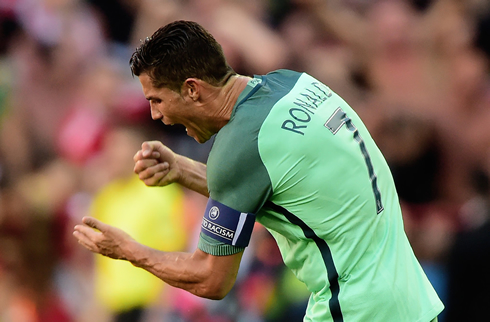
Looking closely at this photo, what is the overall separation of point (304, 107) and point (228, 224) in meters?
0.56

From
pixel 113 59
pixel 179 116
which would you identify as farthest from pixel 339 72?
pixel 179 116

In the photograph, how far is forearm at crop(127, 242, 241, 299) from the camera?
8.45ft

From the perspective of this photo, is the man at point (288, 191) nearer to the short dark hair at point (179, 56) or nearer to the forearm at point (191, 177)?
the short dark hair at point (179, 56)

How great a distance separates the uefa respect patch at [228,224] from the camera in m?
2.51

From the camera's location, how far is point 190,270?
261cm

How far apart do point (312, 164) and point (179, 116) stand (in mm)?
654

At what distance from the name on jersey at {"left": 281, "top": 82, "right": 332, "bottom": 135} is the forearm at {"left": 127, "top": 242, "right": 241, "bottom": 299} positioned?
621mm

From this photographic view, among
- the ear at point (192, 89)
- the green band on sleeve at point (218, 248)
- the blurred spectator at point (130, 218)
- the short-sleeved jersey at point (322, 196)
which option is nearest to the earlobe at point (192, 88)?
the ear at point (192, 89)

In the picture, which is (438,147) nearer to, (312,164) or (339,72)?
(339,72)

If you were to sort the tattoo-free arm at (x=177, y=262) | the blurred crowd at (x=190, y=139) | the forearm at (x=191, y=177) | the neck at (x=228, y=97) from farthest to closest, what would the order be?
the blurred crowd at (x=190, y=139), the forearm at (x=191, y=177), the neck at (x=228, y=97), the tattoo-free arm at (x=177, y=262)

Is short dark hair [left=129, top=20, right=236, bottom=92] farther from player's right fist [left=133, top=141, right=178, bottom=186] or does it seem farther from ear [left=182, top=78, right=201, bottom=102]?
player's right fist [left=133, top=141, right=178, bottom=186]

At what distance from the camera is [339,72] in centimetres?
510

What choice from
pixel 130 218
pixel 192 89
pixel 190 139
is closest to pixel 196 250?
pixel 192 89

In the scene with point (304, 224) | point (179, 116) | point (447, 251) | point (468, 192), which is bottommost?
point (447, 251)
